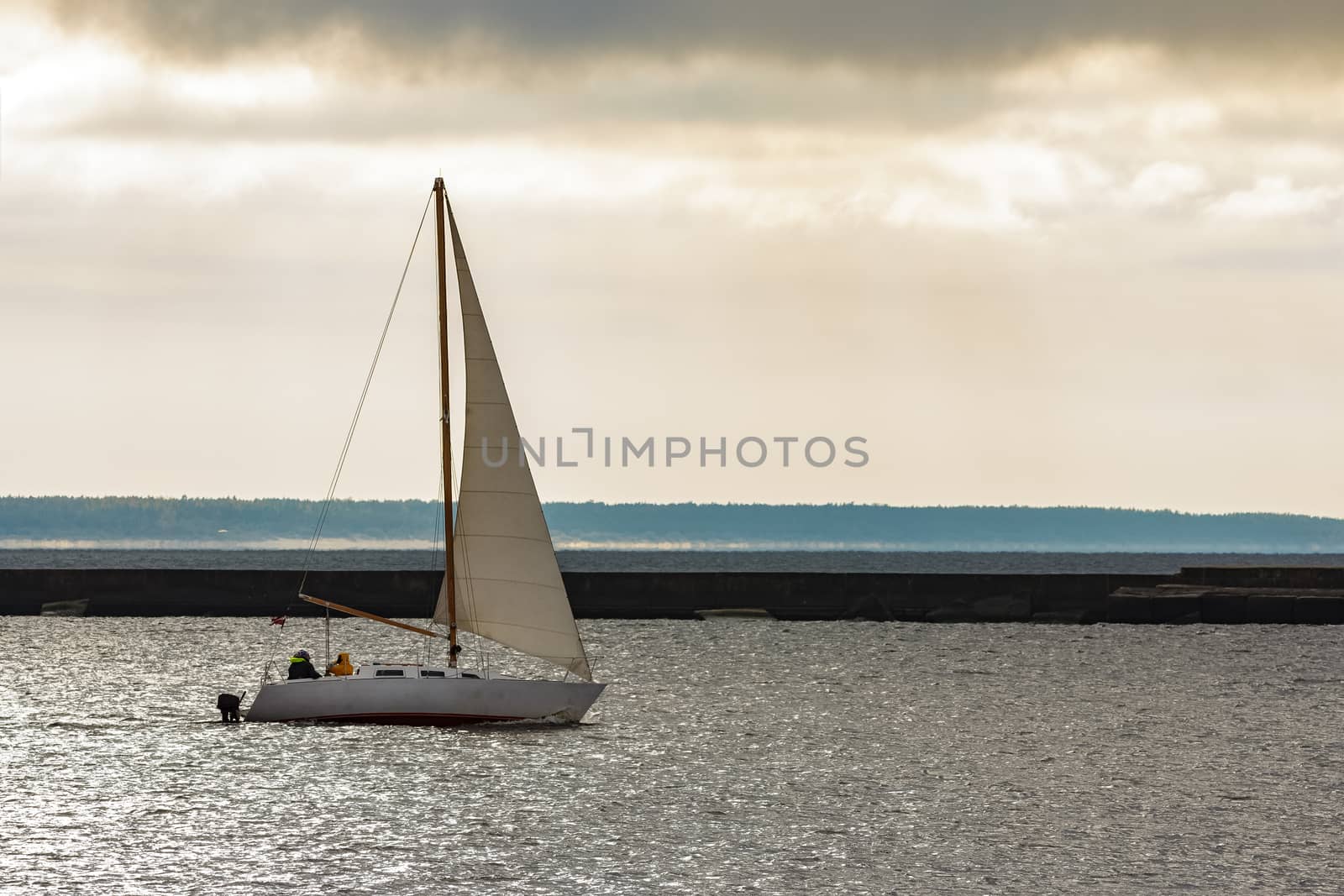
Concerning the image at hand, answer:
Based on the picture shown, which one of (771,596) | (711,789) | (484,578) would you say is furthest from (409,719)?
(771,596)

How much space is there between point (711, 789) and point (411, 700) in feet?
23.8

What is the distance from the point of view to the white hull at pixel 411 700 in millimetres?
34625

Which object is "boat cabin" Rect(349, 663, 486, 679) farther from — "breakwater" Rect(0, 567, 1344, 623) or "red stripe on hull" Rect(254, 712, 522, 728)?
"breakwater" Rect(0, 567, 1344, 623)

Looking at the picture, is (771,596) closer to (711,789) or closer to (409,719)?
(409,719)

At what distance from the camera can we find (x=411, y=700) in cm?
3456

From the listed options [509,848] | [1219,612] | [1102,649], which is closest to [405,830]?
[509,848]

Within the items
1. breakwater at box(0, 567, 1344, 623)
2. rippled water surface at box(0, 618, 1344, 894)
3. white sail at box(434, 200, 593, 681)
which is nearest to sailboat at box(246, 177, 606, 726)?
white sail at box(434, 200, 593, 681)

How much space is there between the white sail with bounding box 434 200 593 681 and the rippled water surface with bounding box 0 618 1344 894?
268cm

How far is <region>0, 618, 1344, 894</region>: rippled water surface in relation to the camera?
891 inches

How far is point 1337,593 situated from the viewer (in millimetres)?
81000

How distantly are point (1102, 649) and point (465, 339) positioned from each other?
1704 inches

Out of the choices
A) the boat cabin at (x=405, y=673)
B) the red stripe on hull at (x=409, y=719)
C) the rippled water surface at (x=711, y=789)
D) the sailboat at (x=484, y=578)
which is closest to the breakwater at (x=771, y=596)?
the rippled water surface at (x=711, y=789)

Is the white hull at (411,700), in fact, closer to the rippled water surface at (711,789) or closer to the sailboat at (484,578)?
the sailboat at (484,578)

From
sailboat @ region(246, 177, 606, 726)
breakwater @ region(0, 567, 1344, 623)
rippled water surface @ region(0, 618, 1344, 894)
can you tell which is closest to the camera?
rippled water surface @ region(0, 618, 1344, 894)
